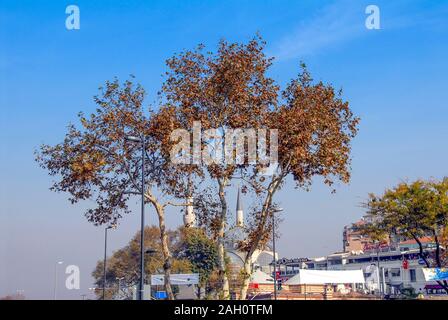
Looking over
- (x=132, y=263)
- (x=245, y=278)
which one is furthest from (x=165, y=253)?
(x=132, y=263)

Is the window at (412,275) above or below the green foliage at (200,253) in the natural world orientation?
below

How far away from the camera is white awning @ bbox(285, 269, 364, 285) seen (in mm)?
57656

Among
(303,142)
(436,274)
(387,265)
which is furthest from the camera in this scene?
(387,265)

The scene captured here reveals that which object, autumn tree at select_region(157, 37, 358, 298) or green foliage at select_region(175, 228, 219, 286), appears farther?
green foliage at select_region(175, 228, 219, 286)

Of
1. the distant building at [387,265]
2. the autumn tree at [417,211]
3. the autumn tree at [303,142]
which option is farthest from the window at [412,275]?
the autumn tree at [303,142]

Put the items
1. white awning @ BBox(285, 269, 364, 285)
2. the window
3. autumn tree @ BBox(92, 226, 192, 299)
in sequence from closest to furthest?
white awning @ BBox(285, 269, 364, 285), autumn tree @ BBox(92, 226, 192, 299), the window

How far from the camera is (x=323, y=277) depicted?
2373 inches

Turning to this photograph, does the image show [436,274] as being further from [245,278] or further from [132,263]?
[132,263]

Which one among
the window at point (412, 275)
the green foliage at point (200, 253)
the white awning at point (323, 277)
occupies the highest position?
the green foliage at point (200, 253)

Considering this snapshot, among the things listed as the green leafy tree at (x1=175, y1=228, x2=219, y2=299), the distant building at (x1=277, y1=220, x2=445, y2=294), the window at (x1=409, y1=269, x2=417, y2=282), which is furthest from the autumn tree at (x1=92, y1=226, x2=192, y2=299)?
the window at (x1=409, y1=269, x2=417, y2=282)

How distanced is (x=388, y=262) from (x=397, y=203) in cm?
7384

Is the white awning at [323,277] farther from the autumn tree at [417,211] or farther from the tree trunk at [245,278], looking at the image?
the tree trunk at [245,278]

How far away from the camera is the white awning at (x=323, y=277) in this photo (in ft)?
189

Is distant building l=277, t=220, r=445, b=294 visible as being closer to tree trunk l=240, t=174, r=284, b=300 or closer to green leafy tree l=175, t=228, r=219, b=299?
green leafy tree l=175, t=228, r=219, b=299
